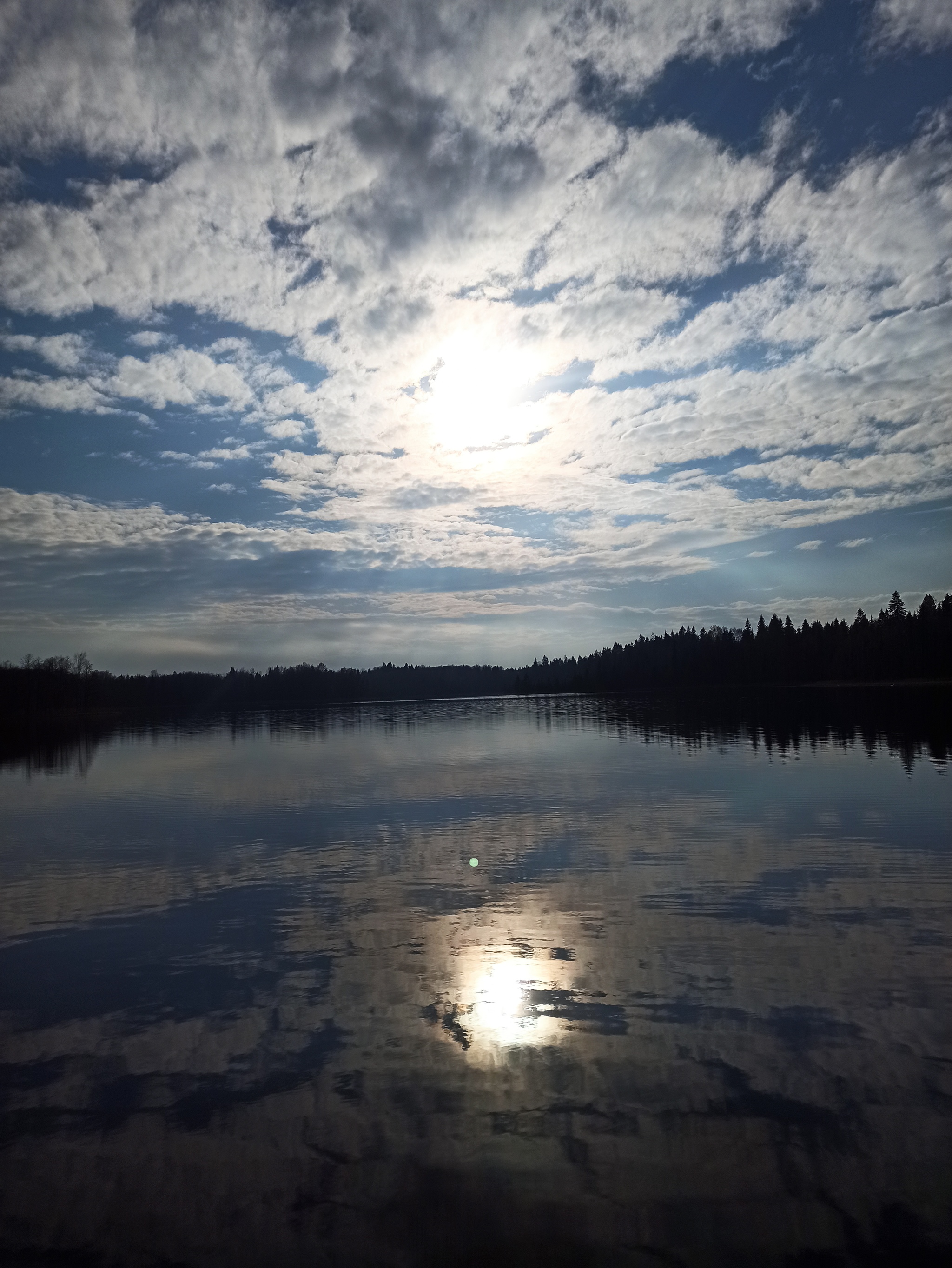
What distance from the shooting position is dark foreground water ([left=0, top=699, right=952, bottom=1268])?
7.17 metres

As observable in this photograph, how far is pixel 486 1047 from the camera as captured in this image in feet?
34.1

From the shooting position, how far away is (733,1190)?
7398mm

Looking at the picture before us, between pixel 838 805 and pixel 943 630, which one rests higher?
pixel 943 630

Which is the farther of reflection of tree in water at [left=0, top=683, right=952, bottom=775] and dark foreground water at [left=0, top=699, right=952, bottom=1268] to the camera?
reflection of tree in water at [left=0, top=683, right=952, bottom=775]

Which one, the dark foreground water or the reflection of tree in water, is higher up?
the reflection of tree in water

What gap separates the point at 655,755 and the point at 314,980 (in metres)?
36.9

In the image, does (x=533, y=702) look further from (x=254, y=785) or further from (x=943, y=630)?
(x=254, y=785)

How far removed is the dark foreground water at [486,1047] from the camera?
7172mm

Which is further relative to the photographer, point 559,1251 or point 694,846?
point 694,846

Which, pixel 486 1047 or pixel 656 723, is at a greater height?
pixel 656 723

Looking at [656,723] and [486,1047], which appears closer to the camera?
[486,1047]

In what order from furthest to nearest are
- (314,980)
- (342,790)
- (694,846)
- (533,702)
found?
(533,702) < (342,790) < (694,846) < (314,980)

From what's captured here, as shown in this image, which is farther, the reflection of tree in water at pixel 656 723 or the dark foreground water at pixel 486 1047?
the reflection of tree in water at pixel 656 723

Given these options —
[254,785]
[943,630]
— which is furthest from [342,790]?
[943,630]
